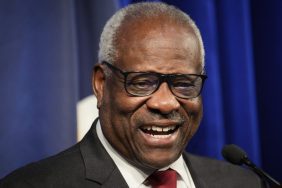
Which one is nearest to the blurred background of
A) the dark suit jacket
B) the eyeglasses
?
the dark suit jacket

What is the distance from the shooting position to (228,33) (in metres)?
2.41

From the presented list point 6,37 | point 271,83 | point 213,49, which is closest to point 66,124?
point 6,37

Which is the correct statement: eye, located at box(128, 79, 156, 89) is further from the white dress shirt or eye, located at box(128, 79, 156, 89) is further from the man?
the white dress shirt

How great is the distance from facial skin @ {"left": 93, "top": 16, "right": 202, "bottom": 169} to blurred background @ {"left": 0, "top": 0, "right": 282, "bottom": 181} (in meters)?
0.47

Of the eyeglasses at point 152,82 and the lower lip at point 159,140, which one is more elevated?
the eyeglasses at point 152,82

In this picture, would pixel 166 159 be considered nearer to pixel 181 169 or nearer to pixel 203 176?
pixel 181 169

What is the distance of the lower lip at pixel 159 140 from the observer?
4.90 feet

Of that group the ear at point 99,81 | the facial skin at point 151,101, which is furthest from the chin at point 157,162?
the ear at point 99,81

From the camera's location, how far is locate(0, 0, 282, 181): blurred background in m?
1.93

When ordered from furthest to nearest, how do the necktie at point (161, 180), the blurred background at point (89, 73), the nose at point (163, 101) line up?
the blurred background at point (89, 73)
the necktie at point (161, 180)
the nose at point (163, 101)

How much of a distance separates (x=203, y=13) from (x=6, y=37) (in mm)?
865

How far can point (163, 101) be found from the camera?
1457mm

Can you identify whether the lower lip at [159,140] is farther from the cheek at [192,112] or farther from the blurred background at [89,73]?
the blurred background at [89,73]

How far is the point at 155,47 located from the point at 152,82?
0.32 ft
